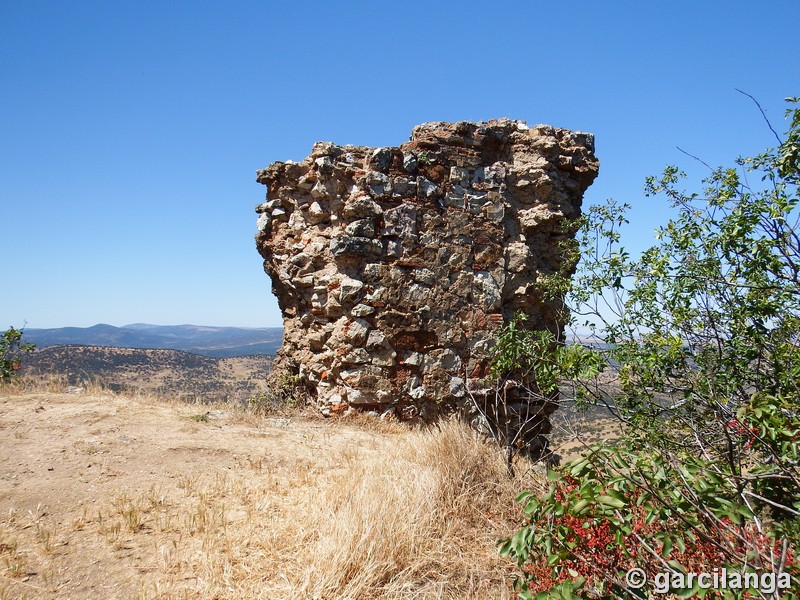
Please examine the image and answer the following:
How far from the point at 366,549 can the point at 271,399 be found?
590 cm

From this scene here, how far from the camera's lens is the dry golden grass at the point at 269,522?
307 cm

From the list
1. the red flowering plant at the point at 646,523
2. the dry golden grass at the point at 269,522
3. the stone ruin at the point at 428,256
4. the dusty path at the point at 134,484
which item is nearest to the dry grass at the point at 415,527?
the dry golden grass at the point at 269,522

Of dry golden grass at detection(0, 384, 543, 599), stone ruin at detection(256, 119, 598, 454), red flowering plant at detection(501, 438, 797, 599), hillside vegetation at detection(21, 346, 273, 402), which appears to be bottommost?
hillside vegetation at detection(21, 346, 273, 402)

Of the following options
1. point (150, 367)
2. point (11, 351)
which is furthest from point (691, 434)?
point (150, 367)

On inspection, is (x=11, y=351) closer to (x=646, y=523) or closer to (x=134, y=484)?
(x=134, y=484)

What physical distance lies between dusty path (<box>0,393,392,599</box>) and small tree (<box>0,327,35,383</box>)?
110 inches

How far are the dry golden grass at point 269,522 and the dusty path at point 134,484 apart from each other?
2 cm

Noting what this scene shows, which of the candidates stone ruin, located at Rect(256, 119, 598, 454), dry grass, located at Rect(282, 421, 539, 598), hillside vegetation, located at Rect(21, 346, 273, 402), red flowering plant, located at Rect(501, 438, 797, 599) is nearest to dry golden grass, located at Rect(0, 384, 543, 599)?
dry grass, located at Rect(282, 421, 539, 598)

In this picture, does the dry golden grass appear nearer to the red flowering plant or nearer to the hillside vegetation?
the red flowering plant

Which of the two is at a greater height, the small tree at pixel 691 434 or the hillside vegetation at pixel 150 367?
the small tree at pixel 691 434

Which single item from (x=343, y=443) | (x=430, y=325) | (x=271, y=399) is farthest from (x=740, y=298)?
(x=271, y=399)

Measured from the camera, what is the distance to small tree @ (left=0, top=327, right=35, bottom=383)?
10234 mm

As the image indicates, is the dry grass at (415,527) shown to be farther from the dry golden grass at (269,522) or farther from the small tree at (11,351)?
the small tree at (11,351)

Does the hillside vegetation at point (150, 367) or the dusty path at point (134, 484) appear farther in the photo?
the hillside vegetation at point (150, 367)
